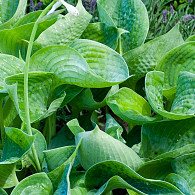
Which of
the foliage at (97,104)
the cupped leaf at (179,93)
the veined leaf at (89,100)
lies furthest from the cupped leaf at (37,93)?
the cupped leaf at (179,93)

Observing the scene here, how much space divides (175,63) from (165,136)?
0.23 metres

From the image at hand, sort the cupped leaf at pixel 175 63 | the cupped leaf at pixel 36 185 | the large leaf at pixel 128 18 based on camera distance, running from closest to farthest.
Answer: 1. the cupped leaf at pixel 36 185
2. the cupped leaf at pixel 175 63
3. the large leaf at pixel 128 18

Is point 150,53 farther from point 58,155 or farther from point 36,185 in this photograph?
point 36,185

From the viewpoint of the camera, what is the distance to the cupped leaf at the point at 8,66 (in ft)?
3.55

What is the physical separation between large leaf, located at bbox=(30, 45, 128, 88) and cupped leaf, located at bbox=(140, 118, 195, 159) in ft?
0.54

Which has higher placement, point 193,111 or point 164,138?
point 193,111

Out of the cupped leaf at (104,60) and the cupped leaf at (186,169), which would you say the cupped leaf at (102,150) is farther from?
the cupped leaf at (104,60)

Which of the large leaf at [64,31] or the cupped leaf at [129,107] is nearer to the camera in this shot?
the cupped leaf at [129,107]

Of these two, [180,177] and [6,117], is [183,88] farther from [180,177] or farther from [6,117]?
[6,117]

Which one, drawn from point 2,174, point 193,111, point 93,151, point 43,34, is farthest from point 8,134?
point 193,111

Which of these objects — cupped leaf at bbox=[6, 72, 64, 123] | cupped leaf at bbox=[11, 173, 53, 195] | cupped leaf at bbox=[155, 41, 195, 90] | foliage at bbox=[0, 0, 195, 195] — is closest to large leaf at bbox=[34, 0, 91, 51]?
foliage at bbox=[0, 0, 195, 195]

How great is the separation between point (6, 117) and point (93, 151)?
0.41 metres

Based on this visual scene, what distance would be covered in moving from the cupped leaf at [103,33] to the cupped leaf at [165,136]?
31 cm

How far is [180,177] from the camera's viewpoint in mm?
956
